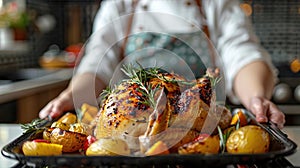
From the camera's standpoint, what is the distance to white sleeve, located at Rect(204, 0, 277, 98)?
5.01ft

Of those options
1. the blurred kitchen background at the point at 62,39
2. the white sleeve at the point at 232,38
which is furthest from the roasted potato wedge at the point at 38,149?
the blurred kitchen background at the point at 62,39

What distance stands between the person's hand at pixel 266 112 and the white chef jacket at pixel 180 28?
393mm

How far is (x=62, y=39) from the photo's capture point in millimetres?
4035

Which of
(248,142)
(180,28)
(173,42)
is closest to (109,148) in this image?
(248,142)

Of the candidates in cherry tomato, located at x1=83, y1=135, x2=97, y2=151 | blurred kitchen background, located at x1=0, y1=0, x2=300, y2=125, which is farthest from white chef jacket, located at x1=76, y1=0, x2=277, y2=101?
blurred kitchen background, located at x1=0, y1=0, x2=300, y2=125

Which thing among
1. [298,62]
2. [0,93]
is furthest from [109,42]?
[298,62]

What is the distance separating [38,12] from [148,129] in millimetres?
3185

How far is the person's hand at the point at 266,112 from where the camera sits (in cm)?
103

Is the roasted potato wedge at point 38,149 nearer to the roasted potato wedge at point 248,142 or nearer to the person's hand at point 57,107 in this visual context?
the roasted potato wedge at point 248,142

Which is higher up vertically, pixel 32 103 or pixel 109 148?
pixel 109 148

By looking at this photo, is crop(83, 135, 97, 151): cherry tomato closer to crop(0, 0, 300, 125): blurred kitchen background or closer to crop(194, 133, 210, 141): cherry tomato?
crop(194, 133, 210, 141): cherry tomato

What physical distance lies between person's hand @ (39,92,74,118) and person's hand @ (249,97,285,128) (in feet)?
1.53

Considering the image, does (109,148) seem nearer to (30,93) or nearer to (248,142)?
(248,142)

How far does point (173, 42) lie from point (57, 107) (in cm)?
74
